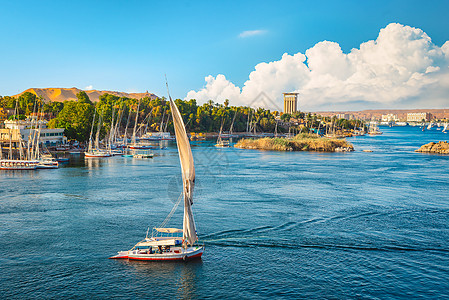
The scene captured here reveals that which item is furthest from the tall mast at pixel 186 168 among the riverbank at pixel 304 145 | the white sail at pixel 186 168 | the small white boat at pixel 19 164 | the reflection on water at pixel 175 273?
the riverbank at pixel 304 145

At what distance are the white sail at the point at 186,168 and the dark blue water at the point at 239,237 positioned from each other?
8.55 feet

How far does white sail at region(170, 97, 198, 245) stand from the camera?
1151 inches

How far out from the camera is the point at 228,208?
156 feet

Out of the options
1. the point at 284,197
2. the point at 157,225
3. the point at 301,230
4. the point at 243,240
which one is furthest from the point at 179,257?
the point at 284,197

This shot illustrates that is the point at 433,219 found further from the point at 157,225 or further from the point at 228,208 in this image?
the point at 157,225

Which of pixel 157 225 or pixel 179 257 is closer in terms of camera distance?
pixel 179 257

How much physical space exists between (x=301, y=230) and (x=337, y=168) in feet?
161

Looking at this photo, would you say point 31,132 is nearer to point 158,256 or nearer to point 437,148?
point 158,256

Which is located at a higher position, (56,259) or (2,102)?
(2,102)

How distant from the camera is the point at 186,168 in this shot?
3052 centimetres

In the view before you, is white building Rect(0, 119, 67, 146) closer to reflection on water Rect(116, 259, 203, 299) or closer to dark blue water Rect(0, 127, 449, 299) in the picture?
dark blue water Rect(0, 127, 449, 299)

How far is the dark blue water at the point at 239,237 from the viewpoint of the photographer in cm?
2758

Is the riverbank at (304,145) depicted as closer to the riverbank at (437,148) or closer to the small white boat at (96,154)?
the riverbank at (437,148)

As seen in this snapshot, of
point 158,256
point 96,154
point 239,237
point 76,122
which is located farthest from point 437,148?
point 158,256
